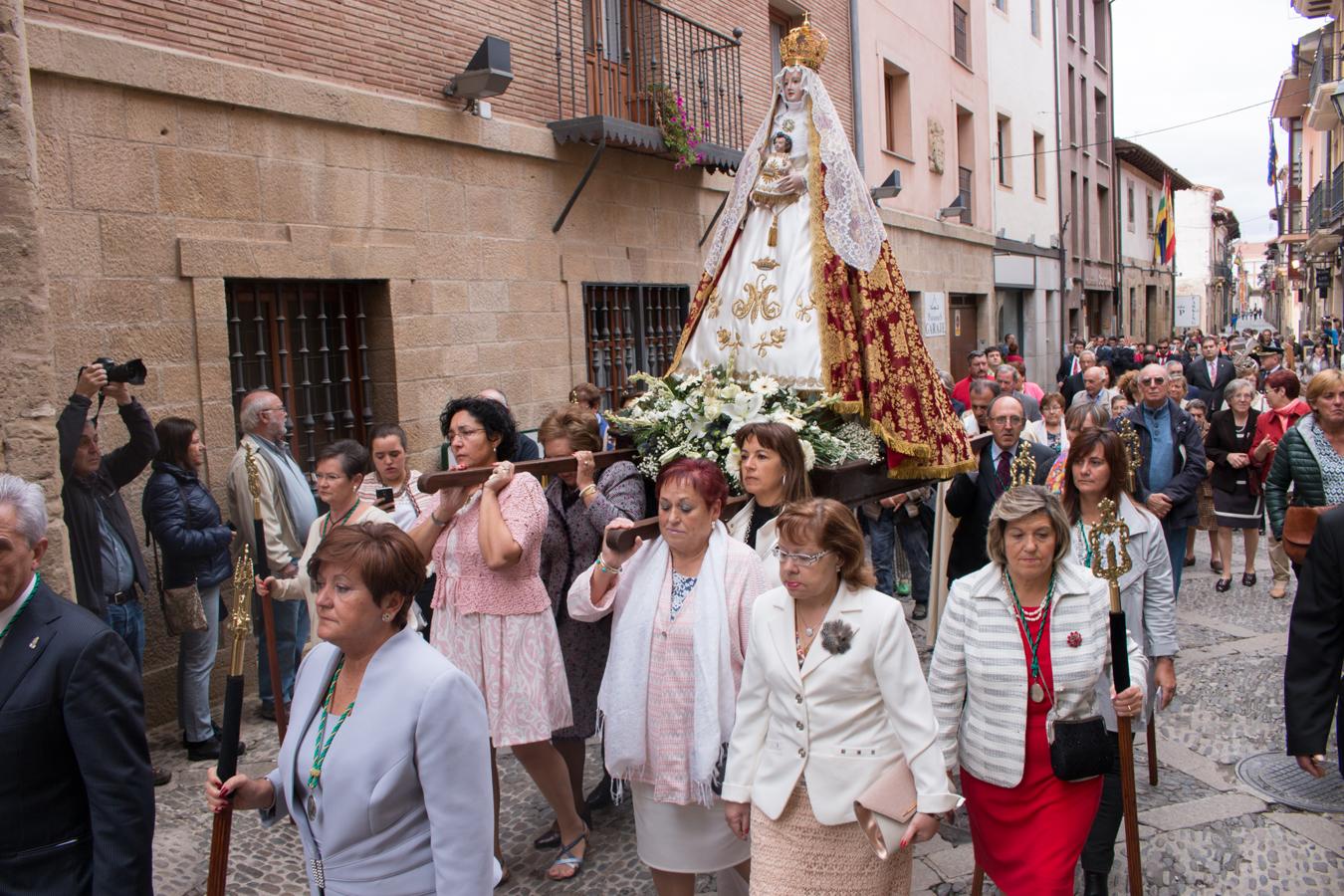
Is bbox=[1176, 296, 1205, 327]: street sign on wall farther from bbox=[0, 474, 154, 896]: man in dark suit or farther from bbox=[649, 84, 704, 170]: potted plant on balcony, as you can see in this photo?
bbox=[0, 474, 154, 896]: man in dark suit

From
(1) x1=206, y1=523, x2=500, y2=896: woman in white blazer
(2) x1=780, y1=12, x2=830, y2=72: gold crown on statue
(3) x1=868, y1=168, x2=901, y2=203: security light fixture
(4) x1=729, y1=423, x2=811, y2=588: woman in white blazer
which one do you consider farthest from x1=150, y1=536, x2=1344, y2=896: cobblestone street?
(3) x1=868, y1=168, x2=901, y2=203: security light fixture

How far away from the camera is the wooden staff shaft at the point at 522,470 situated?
3.73 meters

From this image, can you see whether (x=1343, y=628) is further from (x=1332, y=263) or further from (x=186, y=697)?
(x=1332, y=263)

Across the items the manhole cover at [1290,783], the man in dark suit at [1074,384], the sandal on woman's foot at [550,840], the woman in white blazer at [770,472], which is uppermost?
the man in dark suit at [1074,384]

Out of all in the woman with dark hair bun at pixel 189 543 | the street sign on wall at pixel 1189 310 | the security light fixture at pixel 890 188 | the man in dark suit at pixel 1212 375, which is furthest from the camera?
the street sign on wall at pixel 1189 310

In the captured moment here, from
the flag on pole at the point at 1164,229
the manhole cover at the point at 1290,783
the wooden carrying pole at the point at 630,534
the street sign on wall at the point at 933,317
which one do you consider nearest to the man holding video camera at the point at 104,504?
the wooden carrying pole at the point at 630,534

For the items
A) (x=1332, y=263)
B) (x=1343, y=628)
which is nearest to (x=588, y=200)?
(x=1343, y=628)

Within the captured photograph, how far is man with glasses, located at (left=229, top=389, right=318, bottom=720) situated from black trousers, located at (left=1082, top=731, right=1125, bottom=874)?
385 cm

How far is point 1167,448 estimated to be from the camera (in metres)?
7.53

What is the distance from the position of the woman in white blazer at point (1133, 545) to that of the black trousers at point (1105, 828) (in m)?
0.43

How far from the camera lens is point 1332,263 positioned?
106ft

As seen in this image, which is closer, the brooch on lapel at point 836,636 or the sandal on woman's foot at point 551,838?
the brooch on lapel at point 836,636

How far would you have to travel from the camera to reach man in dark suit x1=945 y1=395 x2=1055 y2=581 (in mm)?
5309

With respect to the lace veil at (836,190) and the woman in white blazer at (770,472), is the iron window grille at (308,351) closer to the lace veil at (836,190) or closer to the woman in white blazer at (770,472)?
the lace veil at (836,190)
